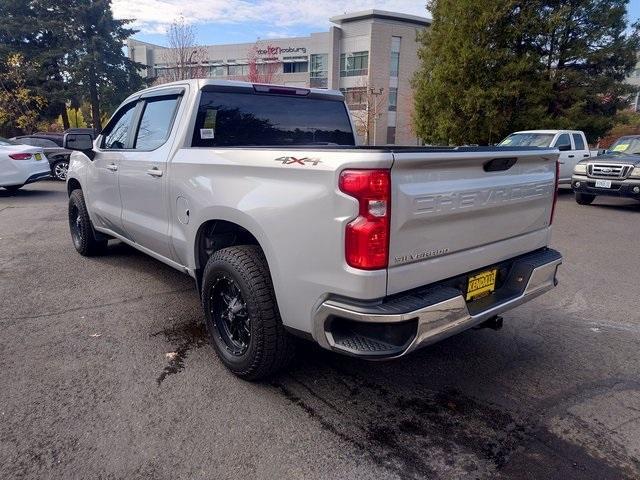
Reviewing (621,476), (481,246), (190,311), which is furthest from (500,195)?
(190,311)

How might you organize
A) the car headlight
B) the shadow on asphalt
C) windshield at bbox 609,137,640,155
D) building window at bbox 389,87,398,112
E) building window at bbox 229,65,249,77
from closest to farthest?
the car headlight < windshield at bbox 609,137,640,155 < the shadow on asphalt < building window at bbox 389,87,398,112 < building window at bbox 229,65,249,77

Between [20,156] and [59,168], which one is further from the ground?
[20,156]

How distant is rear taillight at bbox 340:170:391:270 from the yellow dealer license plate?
2.75 ft

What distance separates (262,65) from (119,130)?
173 feet

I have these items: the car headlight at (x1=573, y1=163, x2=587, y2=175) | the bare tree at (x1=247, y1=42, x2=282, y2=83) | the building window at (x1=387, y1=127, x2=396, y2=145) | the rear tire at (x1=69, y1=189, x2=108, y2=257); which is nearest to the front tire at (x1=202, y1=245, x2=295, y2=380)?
the rear tire at (x1=69, y1=189, x2=108, y2=257)

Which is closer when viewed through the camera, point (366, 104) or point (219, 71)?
point (366, 104)

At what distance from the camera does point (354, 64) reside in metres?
49.6

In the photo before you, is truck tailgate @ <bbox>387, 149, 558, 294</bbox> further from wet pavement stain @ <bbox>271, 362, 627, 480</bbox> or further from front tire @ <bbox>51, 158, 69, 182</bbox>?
front tire @ <bbox>51, 158, 69, 182</bbox>

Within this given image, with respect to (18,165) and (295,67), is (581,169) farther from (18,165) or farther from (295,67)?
(295,67)

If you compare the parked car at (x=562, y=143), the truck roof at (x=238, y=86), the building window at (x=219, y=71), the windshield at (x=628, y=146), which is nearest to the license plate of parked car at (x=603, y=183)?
the windshield at (x=628, y=146)

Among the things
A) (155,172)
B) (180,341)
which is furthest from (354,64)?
(180,341)

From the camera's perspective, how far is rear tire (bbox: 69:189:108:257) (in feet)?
19.0

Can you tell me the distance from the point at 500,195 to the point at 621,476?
5.25ft

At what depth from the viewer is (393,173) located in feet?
7.52
